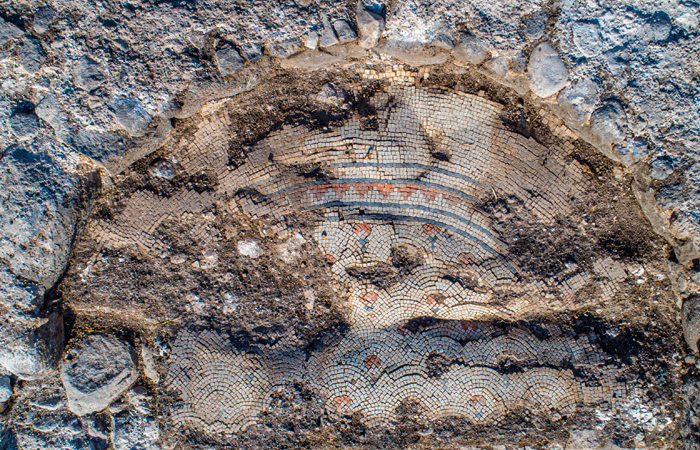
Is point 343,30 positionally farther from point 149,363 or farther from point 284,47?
point 149,363

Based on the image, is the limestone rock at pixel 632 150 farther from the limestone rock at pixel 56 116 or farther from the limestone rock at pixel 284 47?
the limestone rock at pixel 56 116

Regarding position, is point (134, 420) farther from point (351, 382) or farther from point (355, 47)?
point (355, 47)

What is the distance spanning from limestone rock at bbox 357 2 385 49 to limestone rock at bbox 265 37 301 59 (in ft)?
2.74

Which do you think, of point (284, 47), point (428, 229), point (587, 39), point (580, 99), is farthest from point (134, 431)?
point (587, 39)

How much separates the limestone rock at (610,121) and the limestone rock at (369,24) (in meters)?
3.05

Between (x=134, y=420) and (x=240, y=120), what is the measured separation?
488cm

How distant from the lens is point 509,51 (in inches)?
207

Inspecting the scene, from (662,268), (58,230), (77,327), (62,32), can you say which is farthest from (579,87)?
(77,327)

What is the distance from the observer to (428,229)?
566cm

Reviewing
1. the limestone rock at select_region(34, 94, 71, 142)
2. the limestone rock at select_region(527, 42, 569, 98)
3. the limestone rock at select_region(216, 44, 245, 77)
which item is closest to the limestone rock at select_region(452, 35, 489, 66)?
the limestone rock at select_region(527, 42, 569, 98)

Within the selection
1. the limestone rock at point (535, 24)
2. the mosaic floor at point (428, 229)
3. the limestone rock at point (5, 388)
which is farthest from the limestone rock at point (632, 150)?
the limestone rock at point (5, 388)

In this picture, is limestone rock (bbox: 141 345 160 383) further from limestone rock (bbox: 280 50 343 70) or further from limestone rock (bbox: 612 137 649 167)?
limestone rock (bbox: 612 137 649 167)

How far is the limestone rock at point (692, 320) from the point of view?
5453 mm

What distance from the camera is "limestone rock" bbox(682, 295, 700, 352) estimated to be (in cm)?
545
